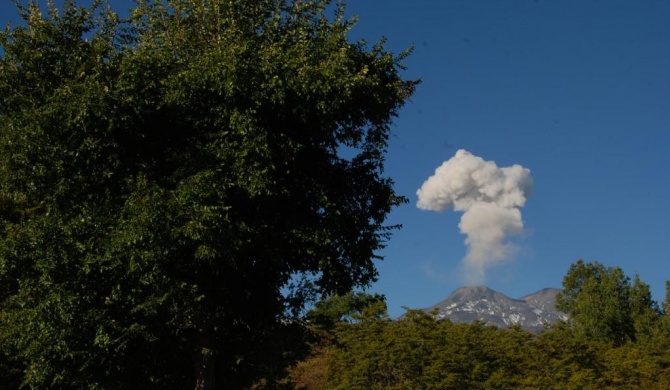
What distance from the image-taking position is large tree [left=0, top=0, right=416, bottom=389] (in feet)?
60.3

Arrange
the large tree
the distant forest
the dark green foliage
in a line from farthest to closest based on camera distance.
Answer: the dark green foliage
the distant forest
the large tree

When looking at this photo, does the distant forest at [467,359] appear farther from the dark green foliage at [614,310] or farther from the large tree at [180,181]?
the dark green foliage at [614,310]

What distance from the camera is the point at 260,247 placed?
20641mm

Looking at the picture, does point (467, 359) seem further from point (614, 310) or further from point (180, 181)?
point (614, 310)

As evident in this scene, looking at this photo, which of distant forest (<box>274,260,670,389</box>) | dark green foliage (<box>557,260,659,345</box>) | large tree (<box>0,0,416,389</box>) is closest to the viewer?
large tree (<box>0,0,416,389</box>)

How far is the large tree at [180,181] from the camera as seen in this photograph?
18391mm

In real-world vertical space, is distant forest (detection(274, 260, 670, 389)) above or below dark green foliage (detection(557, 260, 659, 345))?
below

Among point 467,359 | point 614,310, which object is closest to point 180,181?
point 467,359

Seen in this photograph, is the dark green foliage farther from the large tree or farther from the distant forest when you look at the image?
the large tree

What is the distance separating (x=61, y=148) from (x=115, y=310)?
4.95 m

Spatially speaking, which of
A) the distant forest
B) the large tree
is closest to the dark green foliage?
the distant forest

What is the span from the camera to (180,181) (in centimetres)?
1830

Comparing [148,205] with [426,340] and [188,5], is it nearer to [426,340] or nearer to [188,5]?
[188,5]

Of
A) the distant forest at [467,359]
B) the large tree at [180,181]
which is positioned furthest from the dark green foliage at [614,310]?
the large tree at [180,181]
